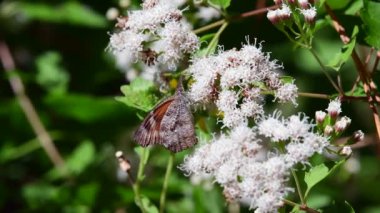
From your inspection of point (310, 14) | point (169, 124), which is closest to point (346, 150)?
point (310, 14)

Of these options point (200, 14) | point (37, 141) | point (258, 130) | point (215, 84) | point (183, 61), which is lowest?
point (258, 130)

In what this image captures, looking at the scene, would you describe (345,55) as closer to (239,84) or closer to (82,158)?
(239,84)

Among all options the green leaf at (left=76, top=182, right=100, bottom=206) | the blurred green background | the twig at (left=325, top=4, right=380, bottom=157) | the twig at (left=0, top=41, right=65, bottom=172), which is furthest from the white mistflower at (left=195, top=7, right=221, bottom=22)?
the twig at (left=0, top=41, right=65, bottom=172)

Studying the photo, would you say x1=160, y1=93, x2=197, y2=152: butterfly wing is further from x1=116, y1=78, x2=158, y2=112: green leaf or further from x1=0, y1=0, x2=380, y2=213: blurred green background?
x1=0, y1=0, x2=380, y2=213: blurred green background

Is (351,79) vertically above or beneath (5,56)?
beneath

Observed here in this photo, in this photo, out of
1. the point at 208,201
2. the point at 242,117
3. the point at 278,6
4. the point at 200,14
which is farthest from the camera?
the point at 208,201

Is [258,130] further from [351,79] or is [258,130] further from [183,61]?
[351,79]

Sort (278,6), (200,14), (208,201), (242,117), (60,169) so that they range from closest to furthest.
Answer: (242,117), (278,6), (200,14), (208,201), (60,169)

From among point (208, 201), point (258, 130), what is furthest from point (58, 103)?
point (258, 130)
